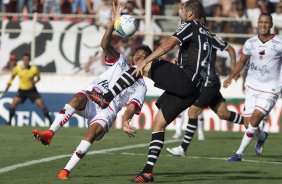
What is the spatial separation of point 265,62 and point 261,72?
0.64 feet

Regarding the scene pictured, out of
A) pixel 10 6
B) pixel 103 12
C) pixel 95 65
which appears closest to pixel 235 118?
pixel 95 65

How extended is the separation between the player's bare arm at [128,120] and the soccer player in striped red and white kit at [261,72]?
11.0 ft

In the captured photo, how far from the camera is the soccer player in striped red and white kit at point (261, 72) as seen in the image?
15.4m

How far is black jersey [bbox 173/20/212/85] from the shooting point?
38.6 feet

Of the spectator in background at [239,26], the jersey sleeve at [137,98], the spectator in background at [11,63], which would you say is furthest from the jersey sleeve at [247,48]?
the spectator in background at [11,63]

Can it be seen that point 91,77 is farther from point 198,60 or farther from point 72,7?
point 198,60

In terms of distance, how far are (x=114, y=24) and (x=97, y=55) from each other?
15.2 metres

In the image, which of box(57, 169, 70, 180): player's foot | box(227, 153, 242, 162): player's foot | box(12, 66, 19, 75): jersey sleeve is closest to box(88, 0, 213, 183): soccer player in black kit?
box(57, 169, 70, 180): player's foot

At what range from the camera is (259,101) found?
15477mm

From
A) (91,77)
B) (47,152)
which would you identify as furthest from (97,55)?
(47,152)

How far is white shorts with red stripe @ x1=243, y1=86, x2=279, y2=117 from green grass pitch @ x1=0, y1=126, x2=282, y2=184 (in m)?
0.85

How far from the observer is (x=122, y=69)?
505 inches

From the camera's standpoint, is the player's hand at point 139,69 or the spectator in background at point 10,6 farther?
the spectator in background at point 10,6

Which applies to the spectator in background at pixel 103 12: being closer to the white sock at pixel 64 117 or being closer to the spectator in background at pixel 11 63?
the spectator in background at pixel 11 63
